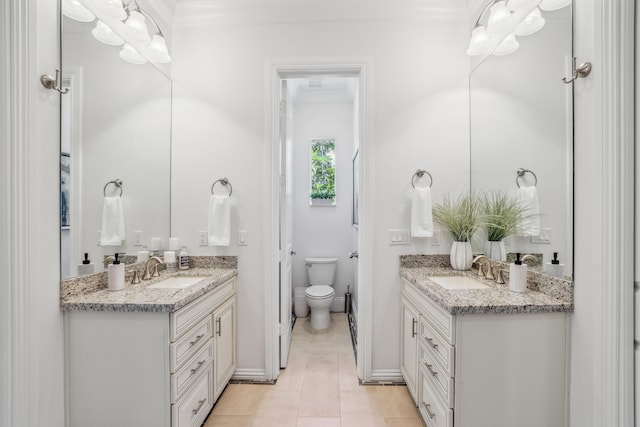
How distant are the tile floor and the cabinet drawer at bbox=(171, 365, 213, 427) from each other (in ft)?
0.55

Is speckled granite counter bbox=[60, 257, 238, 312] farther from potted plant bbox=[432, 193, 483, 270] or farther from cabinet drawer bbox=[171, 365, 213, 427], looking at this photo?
potted plant bbox=[432, 193, 483, 270]

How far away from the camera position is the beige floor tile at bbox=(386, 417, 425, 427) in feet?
5.79

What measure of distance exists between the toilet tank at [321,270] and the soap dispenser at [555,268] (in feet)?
7.85

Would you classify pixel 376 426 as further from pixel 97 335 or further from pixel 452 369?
pixel 97 335

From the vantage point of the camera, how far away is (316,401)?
6.48ft

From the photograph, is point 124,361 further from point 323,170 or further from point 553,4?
point 323,170

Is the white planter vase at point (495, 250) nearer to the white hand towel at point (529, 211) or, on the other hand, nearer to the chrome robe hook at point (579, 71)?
the white hand towel at point (529, 211)

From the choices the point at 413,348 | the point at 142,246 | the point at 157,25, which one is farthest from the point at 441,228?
the point at 157,25

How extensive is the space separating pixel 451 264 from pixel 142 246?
2.14 meters

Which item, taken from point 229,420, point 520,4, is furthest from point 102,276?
point 520,4

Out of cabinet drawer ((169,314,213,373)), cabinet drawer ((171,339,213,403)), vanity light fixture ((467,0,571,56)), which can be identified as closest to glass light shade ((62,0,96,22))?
cabinet drawer ((169,314,213,373))

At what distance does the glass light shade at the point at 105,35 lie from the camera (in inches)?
63.9

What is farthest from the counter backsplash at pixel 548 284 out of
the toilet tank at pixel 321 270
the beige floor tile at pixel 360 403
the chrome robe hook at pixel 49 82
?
the chrome robe hook at pixel 49 82

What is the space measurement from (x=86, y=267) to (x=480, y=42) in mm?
2664
